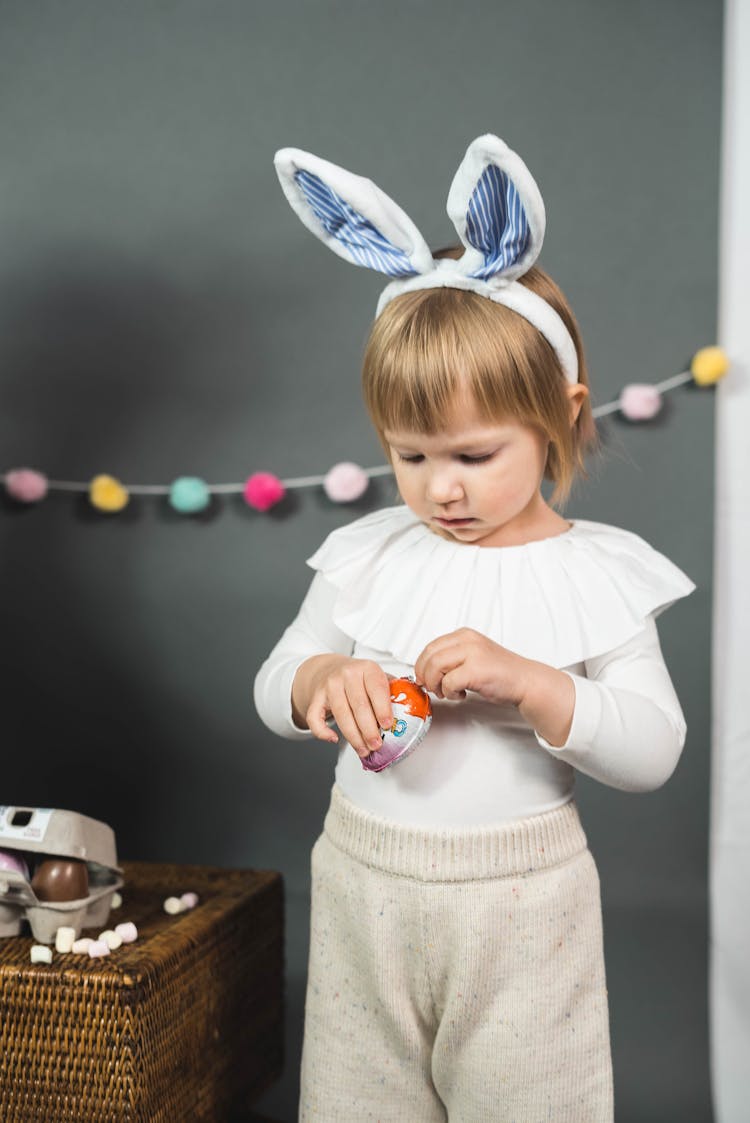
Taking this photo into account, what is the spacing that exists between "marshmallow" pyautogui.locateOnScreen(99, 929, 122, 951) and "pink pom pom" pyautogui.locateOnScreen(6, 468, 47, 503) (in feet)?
2.52

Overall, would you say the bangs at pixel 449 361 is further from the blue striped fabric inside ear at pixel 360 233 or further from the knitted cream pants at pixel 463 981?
the knitted cream pants at pixel 463 981

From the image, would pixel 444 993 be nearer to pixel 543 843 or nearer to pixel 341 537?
pixel 543 843

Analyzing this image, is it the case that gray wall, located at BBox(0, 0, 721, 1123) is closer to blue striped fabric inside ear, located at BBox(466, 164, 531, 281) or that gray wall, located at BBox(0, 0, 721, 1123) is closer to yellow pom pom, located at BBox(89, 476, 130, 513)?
yellow pom pom, located at BBox(89, 476, 130, 513)

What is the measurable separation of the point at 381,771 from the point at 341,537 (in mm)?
241

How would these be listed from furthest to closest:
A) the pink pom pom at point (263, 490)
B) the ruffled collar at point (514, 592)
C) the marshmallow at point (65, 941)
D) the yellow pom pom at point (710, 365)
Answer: the pink pom pom at point (263, 490)
the yellow pom pom at point (710, 365)
the marshmallow at point (65, 941)
the ruffled collar at point (514, 592)

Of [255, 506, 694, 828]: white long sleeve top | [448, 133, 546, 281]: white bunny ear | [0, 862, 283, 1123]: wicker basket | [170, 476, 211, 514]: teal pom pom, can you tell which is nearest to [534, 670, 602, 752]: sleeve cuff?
[255, 506, 694, 828]: white long sleeve top

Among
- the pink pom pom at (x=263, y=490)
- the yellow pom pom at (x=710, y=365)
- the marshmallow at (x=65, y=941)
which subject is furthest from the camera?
the pink pom pom at (x=263, y=490)

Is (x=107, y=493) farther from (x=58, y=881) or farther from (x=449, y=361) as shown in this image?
(x=449, y=361)

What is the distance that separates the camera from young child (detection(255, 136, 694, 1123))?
37.6 inches

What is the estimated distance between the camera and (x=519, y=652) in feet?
3.29

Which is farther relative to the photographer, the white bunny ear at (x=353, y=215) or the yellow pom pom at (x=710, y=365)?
the yellow pom pom at (x=710, y=365)

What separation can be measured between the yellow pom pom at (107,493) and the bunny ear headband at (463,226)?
2.43 feet

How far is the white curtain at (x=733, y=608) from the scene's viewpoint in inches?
61.7

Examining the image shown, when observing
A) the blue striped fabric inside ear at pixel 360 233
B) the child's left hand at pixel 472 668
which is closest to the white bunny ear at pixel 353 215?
the blue striped fabric inside ear at pixel 360 233
